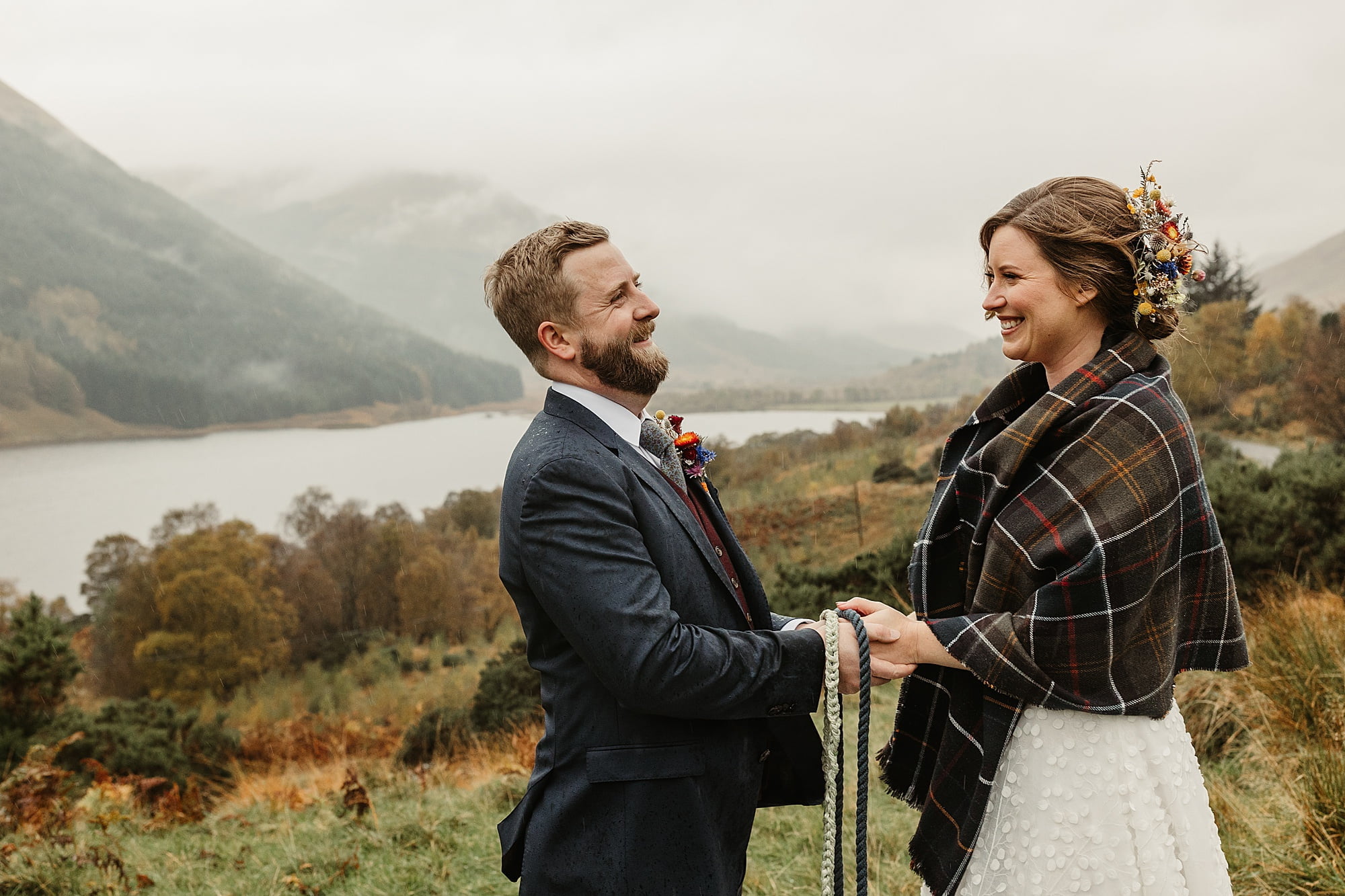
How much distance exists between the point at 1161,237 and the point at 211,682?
24705 mm

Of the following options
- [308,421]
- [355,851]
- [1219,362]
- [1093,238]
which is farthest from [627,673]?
[308,421]

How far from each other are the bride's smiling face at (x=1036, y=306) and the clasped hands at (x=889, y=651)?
77cm

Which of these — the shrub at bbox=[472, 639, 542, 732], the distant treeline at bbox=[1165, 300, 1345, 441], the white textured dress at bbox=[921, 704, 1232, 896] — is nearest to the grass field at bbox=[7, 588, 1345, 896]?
the white textured dress at bbox=[921, 704, 1232, 896]

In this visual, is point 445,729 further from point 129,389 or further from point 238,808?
point 129,389

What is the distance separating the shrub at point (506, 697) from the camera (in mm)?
9227

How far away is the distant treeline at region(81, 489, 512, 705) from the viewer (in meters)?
21.8

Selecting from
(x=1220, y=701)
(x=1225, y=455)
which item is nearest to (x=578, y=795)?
(x=1220, y=701)

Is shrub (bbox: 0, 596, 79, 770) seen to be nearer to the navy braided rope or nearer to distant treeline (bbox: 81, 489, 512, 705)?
the navy braided rope

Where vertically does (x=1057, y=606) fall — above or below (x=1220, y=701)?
above

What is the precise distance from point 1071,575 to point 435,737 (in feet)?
30.3

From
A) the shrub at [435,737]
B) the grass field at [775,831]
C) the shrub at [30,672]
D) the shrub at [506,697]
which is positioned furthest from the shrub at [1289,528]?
the shrub at [30,672]

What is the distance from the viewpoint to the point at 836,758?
215cm

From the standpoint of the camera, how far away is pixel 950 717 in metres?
2.16

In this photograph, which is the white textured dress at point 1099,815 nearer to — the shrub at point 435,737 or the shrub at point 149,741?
the shrub at point 435,737
